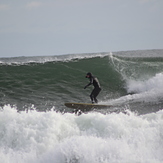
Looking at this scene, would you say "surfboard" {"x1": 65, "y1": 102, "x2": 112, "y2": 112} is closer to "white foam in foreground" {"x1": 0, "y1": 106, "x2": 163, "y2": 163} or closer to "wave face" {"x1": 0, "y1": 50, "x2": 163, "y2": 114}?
"wave face" {"x1": 0, "y1": 50, "x2": 163, "y2": 114}

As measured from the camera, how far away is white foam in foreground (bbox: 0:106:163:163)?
18.8 ft

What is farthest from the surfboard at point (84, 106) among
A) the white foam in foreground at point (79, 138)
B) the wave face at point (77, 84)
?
the white foam in foreground at point (79, 138)

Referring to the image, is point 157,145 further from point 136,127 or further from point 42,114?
point 42,114

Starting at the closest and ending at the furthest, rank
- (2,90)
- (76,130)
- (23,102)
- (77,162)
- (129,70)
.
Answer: (77,162)
(76,130)
(23,102)
(2,90)
(129,70)

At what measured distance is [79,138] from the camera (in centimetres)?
613

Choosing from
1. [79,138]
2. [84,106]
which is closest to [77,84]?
[84,106]

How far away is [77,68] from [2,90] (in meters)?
7.54

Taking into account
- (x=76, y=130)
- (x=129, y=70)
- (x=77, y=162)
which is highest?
(x=129, y=70)

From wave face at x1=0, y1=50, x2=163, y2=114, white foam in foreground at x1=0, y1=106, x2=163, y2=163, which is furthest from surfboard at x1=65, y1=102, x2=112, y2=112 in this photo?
white foam in foreground at x1=0, y1=106, x2=163, y2=163

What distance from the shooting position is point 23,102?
1216 cm

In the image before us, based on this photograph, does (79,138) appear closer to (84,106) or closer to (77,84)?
(84,106)

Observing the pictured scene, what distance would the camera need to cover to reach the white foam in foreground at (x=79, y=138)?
5734 mm

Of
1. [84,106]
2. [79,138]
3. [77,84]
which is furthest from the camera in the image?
[77,84]

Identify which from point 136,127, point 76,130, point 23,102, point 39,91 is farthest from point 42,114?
point 39,91
